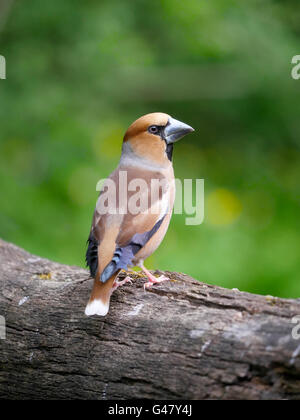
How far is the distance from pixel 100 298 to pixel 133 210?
2.23 ft

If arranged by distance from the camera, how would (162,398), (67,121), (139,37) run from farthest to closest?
(139,37), (67,121), (162,398)

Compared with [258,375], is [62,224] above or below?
above

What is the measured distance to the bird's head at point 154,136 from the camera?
468 centimetres

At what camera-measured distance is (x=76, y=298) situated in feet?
13.1

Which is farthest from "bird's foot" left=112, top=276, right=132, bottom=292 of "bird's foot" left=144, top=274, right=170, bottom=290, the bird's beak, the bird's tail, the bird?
the bird's beak

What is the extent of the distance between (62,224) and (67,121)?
1293mm

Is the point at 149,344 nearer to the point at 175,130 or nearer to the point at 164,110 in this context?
the point at 175,130

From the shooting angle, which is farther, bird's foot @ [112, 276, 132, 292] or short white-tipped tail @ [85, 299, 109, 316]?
bird's foot @ [112, 276, 132, 292]

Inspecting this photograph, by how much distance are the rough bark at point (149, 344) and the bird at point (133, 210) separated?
8.0 inches

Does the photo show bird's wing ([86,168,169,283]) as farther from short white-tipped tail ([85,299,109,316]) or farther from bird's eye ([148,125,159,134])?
bird's eye ([148,125,159,134])

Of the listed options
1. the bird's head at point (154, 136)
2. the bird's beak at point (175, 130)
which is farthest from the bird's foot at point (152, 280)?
the bird's beak at point (175, 130)

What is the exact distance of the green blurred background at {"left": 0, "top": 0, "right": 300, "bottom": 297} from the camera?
671 centimetres
